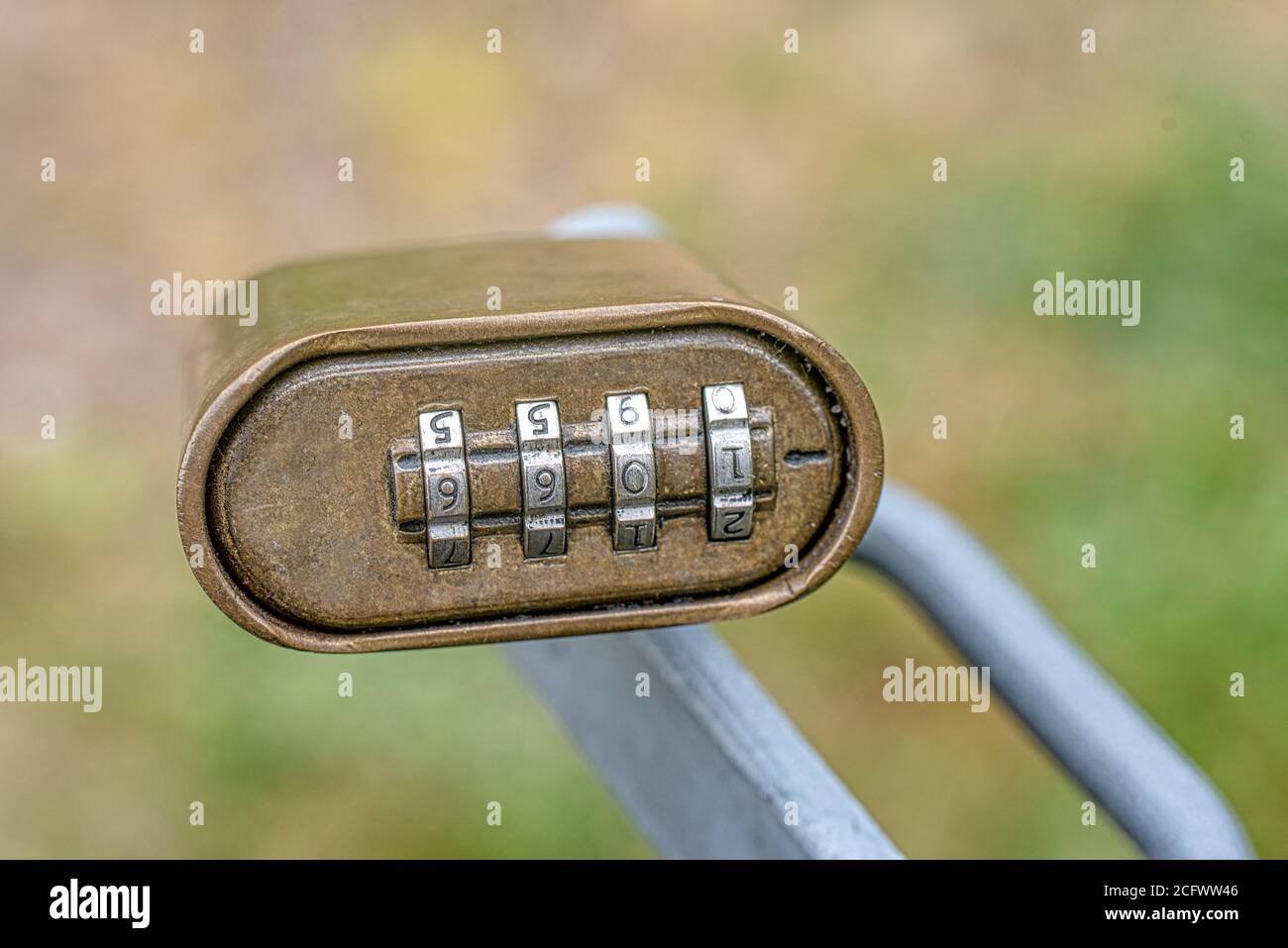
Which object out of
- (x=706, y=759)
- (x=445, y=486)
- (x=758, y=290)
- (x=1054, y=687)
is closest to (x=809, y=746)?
(x=706, y=759)

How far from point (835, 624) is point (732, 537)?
6.57ft

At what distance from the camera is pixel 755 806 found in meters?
0.74

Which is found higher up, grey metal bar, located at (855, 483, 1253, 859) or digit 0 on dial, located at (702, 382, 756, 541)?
digit 0 on dial, located at (702, 382, 756, 541)

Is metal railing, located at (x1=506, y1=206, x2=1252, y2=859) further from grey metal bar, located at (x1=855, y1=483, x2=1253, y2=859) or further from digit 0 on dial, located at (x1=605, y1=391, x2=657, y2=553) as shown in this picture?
digit 0 on dial, located at (x1=605, y1=391, x2=657, y2=553)

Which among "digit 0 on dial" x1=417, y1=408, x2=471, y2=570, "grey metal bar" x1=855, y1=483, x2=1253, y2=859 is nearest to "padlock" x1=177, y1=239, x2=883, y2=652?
"digit 0 on dial" x1=417, y1=408, x2=471, y2=570

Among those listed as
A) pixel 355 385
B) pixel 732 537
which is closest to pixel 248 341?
pixel 355 385

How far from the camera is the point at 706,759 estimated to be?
772 mm

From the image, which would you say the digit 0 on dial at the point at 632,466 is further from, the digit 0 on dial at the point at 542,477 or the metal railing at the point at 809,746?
the metal railing at the point at 809,746

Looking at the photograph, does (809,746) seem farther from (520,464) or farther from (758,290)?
(758,290)

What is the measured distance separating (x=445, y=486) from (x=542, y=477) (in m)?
0.05

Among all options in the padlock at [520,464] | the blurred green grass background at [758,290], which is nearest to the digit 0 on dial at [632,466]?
the padlock at [520,464]

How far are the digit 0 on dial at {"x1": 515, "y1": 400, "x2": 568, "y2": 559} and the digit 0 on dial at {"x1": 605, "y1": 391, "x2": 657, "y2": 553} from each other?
3cm

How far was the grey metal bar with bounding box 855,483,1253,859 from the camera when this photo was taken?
0.75 meters

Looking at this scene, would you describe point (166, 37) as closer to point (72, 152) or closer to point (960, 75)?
point (72, 152)
